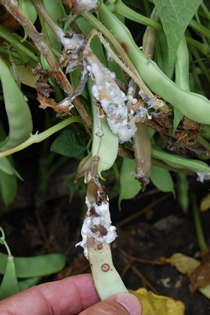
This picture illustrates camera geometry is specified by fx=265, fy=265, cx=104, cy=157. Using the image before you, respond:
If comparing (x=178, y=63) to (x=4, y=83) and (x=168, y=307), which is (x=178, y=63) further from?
(x=168, y=307)

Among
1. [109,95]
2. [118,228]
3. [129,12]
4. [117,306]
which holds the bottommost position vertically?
[118,228]

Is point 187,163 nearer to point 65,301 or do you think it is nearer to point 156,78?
point 156,78

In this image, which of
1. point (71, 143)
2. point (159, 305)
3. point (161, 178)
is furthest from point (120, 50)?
point (159, 305)

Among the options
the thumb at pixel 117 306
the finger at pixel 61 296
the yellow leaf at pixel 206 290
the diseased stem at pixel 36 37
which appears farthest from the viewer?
the yellow leaf at pixel 206 290

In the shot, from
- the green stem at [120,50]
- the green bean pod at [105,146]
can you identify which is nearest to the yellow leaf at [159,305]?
the green bean pod at [105,146]

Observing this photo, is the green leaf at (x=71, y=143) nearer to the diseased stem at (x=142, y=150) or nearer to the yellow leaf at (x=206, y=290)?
the diseased stem at (x=142, y=150)

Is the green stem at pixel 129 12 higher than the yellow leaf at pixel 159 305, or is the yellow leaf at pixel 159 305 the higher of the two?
the green stem at pixel 129 12
